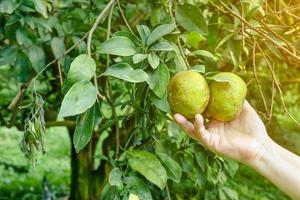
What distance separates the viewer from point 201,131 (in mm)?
1236

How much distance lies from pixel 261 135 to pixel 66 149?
5.08 m

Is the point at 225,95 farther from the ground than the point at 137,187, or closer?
farther from the ground

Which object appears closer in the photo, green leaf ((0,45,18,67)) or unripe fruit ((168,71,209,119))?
unripe fruit ((168,71,209,119))

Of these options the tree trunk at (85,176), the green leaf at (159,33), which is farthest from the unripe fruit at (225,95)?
the tree trunk at (85,176)

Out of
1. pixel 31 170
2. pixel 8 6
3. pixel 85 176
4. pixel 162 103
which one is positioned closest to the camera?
pixel 162 103

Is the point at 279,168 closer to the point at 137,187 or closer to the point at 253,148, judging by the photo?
the point at 253,148

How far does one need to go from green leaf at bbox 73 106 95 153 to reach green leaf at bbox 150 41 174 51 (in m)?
0.16

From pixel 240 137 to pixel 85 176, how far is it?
1.53 metres

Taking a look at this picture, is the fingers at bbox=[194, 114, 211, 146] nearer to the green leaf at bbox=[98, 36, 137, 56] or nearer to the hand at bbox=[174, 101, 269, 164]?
the hand at bbox=[174, 101, 269, 164]

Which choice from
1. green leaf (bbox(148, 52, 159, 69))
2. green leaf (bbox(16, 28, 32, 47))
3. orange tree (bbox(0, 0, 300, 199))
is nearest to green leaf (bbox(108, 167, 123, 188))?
orange tree (bbox(0, 0, 300, 199))

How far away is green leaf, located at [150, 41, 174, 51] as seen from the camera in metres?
1.11

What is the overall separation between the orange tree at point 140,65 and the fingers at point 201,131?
6cm

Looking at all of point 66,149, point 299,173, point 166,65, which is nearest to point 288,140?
point 299,173

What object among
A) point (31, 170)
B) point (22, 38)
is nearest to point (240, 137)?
point (22, 38)
